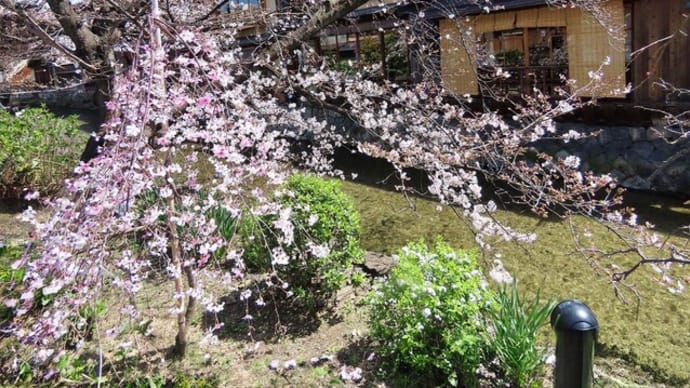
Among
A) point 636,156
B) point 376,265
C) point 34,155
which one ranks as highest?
point 34,155

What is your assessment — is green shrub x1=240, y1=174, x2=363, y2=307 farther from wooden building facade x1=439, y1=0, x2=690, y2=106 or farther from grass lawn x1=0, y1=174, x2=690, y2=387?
wooden building facade x1=439, y1=0, x2=690, y2=106

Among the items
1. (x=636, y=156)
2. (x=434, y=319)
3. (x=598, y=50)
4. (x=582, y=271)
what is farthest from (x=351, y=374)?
(x=598, y=50)

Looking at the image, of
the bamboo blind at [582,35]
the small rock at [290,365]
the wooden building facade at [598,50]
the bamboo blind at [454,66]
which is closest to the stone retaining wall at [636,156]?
the wooden building facade at [598,50]

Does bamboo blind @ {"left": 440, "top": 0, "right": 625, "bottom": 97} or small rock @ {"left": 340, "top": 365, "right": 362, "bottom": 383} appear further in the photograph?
bamboo blind @ {"left": 440, "top": 0, "right": 625, "bottom": 97}

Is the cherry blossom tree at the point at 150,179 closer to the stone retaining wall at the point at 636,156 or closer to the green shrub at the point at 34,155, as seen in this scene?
the green shrub at the point at 34,155

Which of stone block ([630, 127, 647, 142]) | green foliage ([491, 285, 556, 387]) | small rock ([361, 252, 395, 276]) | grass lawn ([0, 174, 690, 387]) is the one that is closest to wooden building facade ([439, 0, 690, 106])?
stone block ([630, 127, 647, 142])

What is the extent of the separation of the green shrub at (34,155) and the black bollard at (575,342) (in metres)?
6.29

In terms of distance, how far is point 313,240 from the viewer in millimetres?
3555

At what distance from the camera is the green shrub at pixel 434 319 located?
9.30 feet

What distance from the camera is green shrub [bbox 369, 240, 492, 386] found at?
2.83 metres

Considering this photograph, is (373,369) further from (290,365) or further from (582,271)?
(582,271)

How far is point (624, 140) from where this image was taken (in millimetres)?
8461

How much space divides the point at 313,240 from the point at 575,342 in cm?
202

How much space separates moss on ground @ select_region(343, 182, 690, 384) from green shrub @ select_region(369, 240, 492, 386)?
33.1 inches
